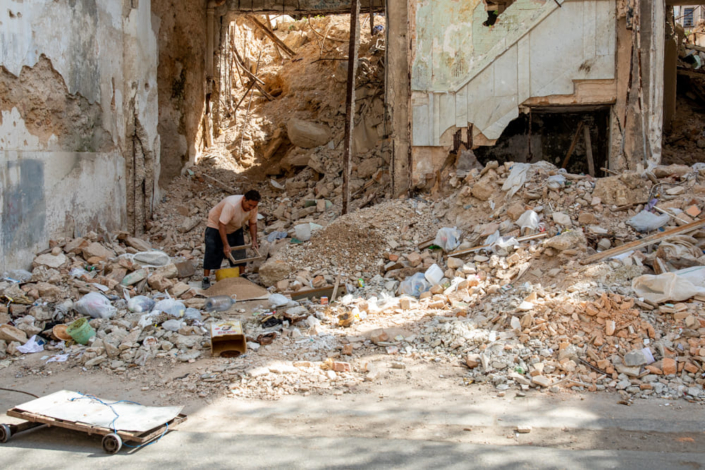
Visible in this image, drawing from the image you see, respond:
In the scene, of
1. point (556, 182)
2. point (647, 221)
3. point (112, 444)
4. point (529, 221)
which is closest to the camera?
point (112, 444)

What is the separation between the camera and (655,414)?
3.88 metres

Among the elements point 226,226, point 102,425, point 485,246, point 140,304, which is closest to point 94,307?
point 140,304

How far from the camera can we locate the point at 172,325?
219 inches

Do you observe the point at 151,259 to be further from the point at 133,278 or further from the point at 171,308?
the point at 171,308

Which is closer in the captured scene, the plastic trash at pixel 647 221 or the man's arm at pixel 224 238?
the plastic trash at pixel 647 221

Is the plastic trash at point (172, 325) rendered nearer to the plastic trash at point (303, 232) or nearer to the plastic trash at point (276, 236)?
the plastic trash at point (303, 232)

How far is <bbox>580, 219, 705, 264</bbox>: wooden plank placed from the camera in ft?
18.7

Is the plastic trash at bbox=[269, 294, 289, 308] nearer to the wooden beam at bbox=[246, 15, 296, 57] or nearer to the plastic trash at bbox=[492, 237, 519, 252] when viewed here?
the plastic trash at bbox=[492, 237, 519, 252]

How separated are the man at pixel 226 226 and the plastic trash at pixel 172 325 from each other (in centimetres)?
167

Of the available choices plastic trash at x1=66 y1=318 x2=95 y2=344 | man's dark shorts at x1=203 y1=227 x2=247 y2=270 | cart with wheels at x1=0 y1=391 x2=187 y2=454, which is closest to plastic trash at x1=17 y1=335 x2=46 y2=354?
plastic trash at x1=66 y1=318 x2=95 y2=344

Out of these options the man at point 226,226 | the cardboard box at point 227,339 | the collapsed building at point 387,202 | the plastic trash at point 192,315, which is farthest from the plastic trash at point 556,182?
the plastic trash at point 192,315

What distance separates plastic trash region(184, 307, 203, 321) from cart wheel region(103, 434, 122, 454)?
7.89ft

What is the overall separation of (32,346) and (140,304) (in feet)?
3.63

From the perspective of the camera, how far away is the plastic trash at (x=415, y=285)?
6465 mm
